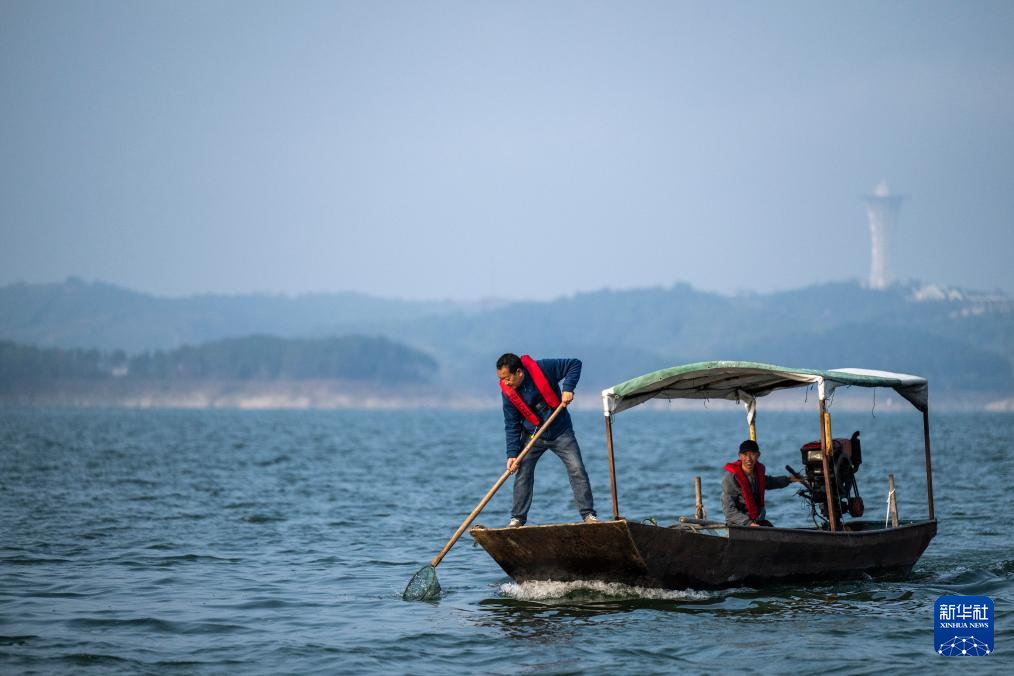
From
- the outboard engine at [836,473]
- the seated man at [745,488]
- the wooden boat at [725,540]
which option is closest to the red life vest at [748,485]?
the seated man at [745,488]

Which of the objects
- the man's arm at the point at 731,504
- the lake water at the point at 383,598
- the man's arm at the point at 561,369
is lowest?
the lake water at the point at 383,598

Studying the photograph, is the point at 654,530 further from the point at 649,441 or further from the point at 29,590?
the point at 649,441

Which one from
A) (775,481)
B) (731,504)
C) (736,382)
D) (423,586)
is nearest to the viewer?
(731,504)

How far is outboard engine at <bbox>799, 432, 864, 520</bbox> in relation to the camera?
1585cm

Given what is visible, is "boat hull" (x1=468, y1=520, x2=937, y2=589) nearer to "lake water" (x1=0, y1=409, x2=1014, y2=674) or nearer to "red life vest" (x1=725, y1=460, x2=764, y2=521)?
"lake water" (x1=0, y1=409, x2=1014, y2=674)

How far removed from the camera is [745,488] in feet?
Answer: 49.1

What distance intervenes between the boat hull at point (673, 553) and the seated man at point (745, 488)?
1.13 ft

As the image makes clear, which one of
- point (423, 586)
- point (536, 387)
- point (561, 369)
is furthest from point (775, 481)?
point (423, 586)

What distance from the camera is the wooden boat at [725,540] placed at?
13.7m

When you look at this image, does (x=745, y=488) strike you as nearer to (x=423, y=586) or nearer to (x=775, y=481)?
(x=775, y=481)

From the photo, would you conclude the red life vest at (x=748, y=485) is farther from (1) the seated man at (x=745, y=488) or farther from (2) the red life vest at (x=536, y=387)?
(2) the red life vest at (x=536, y=387)

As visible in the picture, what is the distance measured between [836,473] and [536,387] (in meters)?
4.32

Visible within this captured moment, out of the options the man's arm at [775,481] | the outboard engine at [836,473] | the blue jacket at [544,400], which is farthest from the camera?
the outboard engine at [836,473]

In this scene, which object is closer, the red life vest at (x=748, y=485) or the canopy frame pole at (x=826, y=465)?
the canopy frame pole at (x=826, y=465)
